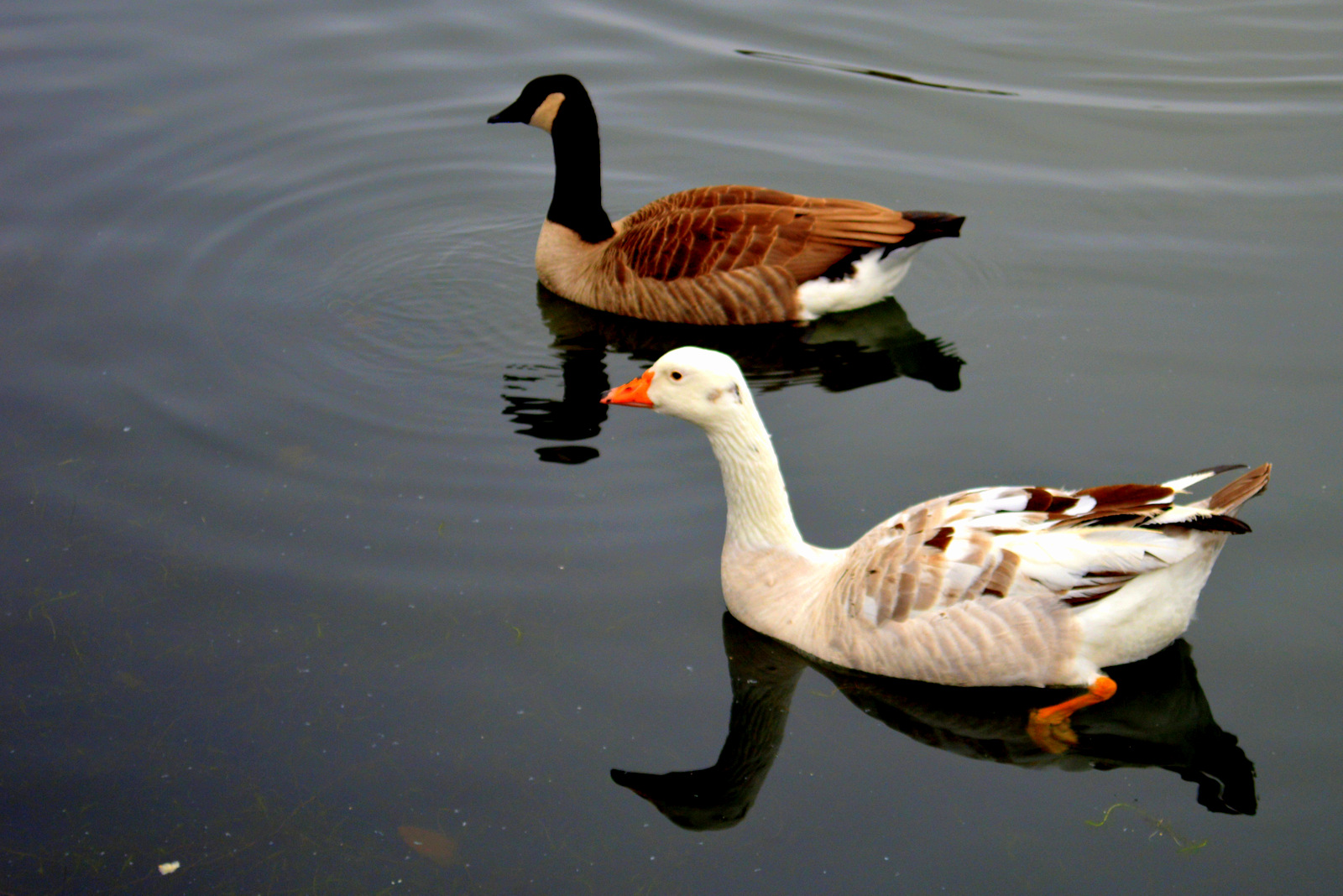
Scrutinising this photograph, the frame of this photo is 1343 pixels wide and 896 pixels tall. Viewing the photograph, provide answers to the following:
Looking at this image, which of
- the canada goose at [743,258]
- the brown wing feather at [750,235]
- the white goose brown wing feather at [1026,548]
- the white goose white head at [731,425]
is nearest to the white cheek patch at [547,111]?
the canada goose at [743,258]

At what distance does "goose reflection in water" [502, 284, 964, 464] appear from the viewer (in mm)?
7852

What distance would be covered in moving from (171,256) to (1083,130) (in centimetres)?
758

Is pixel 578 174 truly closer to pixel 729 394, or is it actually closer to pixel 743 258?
pixel 743 258

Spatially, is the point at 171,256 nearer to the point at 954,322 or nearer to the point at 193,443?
the point at 193,443

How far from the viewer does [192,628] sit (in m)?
6.09

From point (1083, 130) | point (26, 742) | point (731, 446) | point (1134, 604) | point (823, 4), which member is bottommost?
point (26, 742)

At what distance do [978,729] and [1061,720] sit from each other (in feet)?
1.19

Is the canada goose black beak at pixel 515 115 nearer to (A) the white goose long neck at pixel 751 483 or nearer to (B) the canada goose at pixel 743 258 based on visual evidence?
(B) the canada goose at pixel 743 258

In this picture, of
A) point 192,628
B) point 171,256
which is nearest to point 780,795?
point 192,628

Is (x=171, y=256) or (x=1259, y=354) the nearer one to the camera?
(x=1259, y=354)

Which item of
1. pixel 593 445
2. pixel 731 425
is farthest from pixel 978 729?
pixel 593 445

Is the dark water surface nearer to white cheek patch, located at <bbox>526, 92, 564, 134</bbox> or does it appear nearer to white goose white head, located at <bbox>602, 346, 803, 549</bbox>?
white goose white head, located at <bbox>602, 346, 803, 549</bbox>

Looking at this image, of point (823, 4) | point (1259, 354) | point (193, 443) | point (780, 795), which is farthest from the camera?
point (823, 4)

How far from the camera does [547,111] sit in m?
9.76
